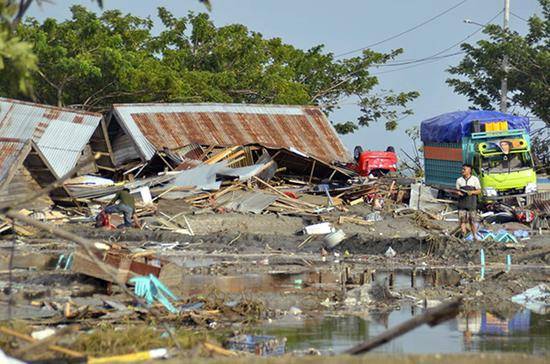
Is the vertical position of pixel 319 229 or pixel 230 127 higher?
pixel 230 127

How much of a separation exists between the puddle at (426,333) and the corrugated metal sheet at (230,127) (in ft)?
69.5

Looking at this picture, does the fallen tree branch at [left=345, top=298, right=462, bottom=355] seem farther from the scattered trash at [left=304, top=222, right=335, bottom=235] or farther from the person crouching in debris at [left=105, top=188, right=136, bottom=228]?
the person crouching in debris at [left=105, top=188, right=136, bottom=228]

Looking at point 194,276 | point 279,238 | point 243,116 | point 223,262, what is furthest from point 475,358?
point 243,116

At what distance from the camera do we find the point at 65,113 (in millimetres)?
34969

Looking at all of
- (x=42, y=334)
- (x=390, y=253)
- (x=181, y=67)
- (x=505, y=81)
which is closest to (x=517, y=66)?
(x=505, y=81)

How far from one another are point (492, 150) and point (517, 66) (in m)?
15.9

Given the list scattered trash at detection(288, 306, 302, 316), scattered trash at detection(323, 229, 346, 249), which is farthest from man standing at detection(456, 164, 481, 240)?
scattered trash at detection(288, 306, 302, 316)

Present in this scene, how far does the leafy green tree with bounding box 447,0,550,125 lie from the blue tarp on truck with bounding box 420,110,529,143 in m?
12.1

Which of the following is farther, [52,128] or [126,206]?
[52,128]

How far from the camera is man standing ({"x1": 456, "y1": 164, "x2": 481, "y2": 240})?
78.0 feet

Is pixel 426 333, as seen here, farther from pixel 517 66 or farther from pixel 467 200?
pixel 517 66

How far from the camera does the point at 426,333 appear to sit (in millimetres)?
14320

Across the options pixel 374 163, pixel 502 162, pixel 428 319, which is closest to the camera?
pixel 428 319

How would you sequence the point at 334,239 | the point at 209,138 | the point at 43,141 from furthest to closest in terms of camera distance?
the point at 209,138 → the point at 43,141 → the point at 334,239
